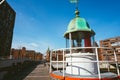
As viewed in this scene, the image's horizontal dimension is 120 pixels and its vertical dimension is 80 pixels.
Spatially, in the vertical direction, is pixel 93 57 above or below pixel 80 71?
above

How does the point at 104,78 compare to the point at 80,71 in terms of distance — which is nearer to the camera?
the point at 104,78

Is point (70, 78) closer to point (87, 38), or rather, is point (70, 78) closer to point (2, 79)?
point (87, 38)

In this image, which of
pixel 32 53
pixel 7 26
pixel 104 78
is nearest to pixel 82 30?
pixel 104 78

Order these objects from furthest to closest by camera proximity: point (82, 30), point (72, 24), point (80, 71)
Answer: point (72, 24) < point (82, 30) < point (80, 71)

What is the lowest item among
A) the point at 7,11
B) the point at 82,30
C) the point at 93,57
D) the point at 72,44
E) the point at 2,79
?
the point at 2,79

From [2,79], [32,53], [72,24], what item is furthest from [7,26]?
[32,53]

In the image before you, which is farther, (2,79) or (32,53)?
(32,53)

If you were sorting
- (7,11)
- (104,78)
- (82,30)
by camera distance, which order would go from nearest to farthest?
(104,78), (82,30), (7,11)

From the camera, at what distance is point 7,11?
122ft

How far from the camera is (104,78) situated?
4965 millimetres

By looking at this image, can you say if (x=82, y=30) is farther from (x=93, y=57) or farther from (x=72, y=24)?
(x=93, y=57)

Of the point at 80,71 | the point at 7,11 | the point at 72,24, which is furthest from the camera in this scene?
the point at 7,11

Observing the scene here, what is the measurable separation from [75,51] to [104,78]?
8.41ft

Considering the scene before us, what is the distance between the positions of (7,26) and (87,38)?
3566cm
